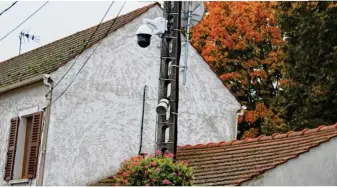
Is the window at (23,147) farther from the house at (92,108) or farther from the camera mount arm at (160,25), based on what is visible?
the camera mount arm at (160,25)

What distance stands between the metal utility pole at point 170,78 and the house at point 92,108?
5.18m

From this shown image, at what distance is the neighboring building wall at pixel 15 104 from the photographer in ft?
53.9

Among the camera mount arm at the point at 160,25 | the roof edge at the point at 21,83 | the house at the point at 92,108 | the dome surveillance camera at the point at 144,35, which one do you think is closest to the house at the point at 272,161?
the house at the point at 92,108

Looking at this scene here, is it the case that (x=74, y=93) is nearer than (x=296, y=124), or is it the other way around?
(x=74, y=93)

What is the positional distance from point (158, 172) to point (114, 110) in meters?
6.74

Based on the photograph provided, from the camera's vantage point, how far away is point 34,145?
53.5 ft

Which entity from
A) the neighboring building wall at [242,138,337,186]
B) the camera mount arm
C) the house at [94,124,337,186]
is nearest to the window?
the house at [94,124,337,186]

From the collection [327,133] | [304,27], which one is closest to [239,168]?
[327,133]

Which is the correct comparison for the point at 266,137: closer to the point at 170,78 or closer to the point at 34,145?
the point at 34,145

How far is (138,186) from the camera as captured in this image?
10609mm

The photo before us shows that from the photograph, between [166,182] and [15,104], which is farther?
[15,104]

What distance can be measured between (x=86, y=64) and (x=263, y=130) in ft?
30.2

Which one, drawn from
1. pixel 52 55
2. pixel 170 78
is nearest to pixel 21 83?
pixel 52 55

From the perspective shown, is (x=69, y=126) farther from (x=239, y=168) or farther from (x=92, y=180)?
(x=239, y=168)
